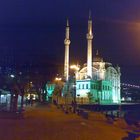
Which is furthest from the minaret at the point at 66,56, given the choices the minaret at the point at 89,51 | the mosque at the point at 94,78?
the minaret at the point at 89,51

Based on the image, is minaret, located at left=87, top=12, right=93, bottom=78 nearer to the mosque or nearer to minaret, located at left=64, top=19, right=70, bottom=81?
the mosque

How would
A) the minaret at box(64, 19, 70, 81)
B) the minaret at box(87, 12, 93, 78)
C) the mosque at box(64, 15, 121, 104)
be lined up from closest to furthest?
1. the mosque at box(64, 15, 121, 104)
2. the minaret at box(64, 19, 70, 81)
3. the minaret at box(87, 12, 93, 78)

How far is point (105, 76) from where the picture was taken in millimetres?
109188

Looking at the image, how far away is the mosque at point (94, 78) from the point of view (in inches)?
3927

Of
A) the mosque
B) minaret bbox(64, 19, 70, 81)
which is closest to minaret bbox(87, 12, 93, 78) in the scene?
the mosque

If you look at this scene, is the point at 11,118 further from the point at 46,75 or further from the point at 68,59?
the point at 68,59

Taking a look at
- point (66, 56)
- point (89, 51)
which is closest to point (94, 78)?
point (89, 51)

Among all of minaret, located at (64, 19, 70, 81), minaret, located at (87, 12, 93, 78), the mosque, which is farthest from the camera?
minaret, located at (87, 12, 93, 78)

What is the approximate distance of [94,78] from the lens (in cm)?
10750

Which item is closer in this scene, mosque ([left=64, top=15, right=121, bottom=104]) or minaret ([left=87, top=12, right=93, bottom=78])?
mosque ([left=64, top=15, right=121, bottom=104])

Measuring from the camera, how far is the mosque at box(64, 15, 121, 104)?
327 feet

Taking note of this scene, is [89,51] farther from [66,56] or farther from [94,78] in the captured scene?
[94,78]

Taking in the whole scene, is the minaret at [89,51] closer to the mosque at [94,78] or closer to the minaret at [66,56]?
the mosque at [94,78]

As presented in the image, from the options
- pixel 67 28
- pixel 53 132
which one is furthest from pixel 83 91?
pixel 53 132
